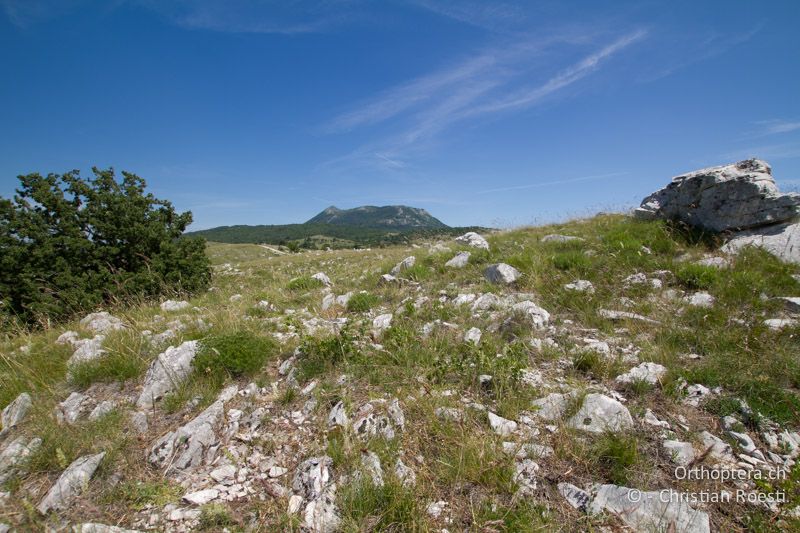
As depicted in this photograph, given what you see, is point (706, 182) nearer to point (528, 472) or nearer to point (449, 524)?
point (528, 472)

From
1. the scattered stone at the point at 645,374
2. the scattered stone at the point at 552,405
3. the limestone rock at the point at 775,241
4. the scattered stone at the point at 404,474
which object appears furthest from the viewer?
the limestone rock at the point at 775,241

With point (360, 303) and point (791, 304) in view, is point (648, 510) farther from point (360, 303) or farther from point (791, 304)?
point (360, 303)

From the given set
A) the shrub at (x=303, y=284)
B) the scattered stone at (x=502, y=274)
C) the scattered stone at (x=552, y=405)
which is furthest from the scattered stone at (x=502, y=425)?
the shrub at (x=303, y=284)

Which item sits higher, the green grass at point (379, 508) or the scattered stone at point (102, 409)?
the scattered stone at point (102, 409)

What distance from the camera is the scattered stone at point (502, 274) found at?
7504 millimetres

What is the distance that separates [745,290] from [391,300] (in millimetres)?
6322

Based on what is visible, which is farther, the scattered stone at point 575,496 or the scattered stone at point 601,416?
the scattered stone at point 601,416

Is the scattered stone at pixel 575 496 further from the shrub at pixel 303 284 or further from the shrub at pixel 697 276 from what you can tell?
the shrub at pixel 303 284

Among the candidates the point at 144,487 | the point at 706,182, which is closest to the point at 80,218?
the point at 144,487

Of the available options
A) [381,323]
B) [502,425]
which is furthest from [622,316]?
[381,323]

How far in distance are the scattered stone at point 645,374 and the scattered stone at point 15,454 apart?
618 cm

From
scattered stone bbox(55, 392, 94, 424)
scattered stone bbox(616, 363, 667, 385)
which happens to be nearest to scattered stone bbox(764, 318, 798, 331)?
scattered stone bbox(616, 363, 667, 385)

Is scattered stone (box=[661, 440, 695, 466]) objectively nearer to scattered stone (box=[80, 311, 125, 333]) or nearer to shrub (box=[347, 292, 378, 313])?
shrub (box=[347, 292, 378, 313])

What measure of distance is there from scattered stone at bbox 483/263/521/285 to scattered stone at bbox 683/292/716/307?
2998 millimetres
